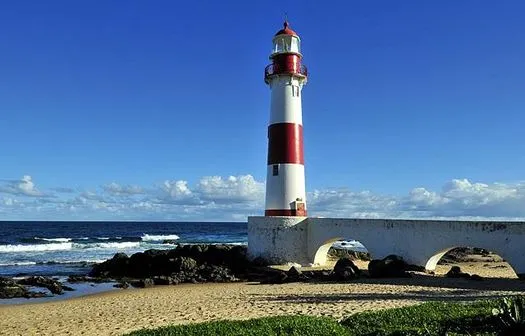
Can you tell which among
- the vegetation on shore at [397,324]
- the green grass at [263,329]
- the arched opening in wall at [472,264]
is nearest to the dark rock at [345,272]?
the arched opening in wall at [472,264]

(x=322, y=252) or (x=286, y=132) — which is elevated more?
(x=286, y=132)

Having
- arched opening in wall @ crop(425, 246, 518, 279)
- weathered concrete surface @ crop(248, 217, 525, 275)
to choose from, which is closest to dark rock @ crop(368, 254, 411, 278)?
weathered concrete surface @ crop(248, 217, 525, 275)

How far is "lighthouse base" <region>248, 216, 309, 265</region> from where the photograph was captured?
22578 millimetres

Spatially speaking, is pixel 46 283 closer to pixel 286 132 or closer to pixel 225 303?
pixel 225 303

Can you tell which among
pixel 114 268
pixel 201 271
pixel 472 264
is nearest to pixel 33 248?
pixel 114 268

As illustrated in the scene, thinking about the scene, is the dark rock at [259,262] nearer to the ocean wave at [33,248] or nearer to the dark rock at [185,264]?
the dark rock at [185,264]

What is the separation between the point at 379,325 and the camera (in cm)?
856

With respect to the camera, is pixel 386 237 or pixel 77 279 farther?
pixel 77 279

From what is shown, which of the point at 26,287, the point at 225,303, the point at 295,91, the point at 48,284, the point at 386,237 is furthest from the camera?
the point at 295,91

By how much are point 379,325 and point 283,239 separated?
14.1 m

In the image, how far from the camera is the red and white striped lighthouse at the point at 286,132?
896 inches

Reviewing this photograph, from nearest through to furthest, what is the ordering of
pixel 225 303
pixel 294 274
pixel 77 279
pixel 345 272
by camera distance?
pixel 225 303
pixel 345 272
pixel 294 274
pixel 77 279

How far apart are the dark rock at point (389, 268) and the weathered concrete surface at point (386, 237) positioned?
1.59ft

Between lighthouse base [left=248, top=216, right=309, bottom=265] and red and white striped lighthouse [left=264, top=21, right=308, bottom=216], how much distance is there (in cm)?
52
